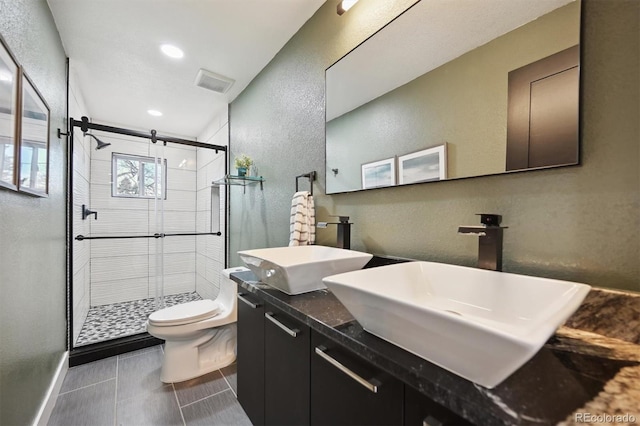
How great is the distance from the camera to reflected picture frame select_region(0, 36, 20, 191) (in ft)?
3.22

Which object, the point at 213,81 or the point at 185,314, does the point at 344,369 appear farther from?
the point at 213,81

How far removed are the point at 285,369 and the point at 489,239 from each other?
87cm

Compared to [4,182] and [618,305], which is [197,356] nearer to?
[4,182]

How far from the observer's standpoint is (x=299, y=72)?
6.21 feet

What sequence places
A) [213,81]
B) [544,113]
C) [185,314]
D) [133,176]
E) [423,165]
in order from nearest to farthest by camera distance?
[544,113]
[423,165]
[185,314]
[213,81]
[133,176]

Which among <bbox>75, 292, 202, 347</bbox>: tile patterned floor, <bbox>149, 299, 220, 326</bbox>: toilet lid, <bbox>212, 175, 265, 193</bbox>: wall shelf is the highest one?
<bbox>212, 175, 265, 193</bbox>: wall shelf

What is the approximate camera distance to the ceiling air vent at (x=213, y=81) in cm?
239

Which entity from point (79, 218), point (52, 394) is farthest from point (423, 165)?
point (79, 218)

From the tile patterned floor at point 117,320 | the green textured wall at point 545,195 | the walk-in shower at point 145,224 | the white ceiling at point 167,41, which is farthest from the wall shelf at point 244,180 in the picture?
the tile patterned floor at point 117,320

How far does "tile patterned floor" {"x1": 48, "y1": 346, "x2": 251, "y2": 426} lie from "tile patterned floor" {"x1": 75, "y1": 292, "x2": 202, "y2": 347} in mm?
370

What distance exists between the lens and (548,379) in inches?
19.1

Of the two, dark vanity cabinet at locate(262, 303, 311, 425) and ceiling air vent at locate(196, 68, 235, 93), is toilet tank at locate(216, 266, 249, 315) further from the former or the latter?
ceiling air vent at locate(196, 68, 235, 93)

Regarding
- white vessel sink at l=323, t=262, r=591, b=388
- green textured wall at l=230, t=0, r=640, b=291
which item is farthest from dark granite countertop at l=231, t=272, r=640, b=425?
green textured wall at l=230, t=0, r=640, b=291

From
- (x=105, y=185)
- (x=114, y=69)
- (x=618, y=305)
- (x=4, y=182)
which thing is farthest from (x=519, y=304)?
(x=105, y=185)
